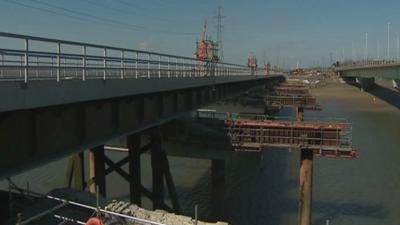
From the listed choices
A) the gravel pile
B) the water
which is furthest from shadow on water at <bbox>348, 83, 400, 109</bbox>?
the gravel pile

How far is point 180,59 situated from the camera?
1171 inches

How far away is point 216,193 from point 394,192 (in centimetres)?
1245

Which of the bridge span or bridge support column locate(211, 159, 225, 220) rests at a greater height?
the bridge span

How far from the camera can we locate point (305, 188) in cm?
2620

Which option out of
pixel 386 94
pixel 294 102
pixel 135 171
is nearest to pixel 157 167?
pixel 135 171

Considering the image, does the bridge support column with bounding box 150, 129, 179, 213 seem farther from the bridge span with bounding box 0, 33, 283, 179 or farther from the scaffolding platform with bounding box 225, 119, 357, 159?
the scaffolding platform with bounding box 225, 119, 357, 159

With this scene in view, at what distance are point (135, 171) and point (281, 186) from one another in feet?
50.1

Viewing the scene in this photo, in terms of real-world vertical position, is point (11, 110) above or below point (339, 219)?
above

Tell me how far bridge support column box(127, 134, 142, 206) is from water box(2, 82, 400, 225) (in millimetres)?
6314

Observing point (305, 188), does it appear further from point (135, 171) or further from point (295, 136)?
point (135, 171)

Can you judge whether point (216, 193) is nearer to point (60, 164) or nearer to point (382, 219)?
point (382, 219)

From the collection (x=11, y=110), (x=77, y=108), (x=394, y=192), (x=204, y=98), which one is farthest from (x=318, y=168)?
(x=11, y=110)

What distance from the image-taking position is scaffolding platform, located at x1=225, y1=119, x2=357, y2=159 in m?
27.9

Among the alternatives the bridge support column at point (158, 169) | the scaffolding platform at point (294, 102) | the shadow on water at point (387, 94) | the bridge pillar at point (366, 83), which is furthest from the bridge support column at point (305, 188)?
the bridge pillar at point (366, 83)
